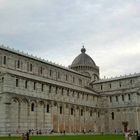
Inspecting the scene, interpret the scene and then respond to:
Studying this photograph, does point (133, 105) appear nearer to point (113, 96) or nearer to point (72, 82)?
point (113, 96)

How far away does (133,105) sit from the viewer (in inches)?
2425

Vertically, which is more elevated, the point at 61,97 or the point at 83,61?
the point at 83,61

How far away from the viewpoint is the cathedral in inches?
1682

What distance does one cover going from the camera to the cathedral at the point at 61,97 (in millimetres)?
42719

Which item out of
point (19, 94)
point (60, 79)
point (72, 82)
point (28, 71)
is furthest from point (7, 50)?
point (72, 82)

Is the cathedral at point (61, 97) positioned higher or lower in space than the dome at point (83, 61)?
lower

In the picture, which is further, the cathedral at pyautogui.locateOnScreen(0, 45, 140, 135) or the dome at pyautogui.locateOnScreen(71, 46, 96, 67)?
the dome at pyautogui.locateOnScreen(71, 46, 96, 67)

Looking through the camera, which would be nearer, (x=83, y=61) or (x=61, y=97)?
(x=61, y=97)

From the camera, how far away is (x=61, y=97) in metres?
52.6

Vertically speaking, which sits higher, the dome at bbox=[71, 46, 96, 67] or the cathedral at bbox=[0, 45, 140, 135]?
the dome at bbox=[71, 46, 96, 67]

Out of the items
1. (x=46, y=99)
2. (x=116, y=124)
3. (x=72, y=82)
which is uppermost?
(x=72, y=82)

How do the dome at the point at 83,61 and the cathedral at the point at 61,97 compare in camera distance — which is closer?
the cathedral at the point at 61,97

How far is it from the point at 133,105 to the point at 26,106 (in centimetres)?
2620

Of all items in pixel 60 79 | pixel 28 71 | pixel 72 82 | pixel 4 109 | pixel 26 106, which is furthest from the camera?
pixel 72 82
